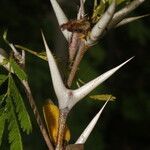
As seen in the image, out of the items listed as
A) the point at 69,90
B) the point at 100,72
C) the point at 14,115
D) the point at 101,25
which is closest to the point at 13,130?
the point at 14,115

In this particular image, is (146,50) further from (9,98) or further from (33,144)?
(9,98)

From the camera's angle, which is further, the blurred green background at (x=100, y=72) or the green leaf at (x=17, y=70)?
the blurred green background at (x=100, y=72)

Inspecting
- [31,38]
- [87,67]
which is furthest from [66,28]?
[87,67]

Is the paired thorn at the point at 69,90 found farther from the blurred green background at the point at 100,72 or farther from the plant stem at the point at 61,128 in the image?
the blurred green background at the point at 100,72

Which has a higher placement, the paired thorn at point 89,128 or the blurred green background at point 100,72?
the paired thorn at point 89,128

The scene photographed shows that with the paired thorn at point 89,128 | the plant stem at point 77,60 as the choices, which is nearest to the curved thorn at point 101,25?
the plant stem at point 77,60

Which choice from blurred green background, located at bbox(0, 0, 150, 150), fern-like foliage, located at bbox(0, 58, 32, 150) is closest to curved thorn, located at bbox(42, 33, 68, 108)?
fern-like foliage, located at bbox(0, 58, 32, 150)

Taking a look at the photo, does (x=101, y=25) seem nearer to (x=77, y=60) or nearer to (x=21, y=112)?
(x=77, y=60)
